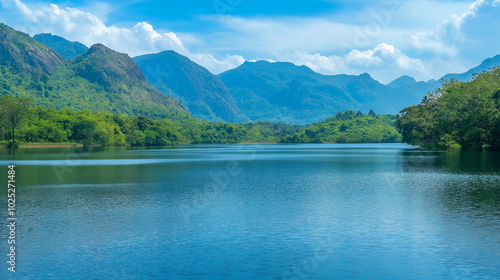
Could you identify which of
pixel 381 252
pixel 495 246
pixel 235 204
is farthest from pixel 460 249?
pixel 235 204

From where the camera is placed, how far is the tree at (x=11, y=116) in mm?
147625

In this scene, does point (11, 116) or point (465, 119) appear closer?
point (465, 119)

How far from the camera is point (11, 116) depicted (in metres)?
147

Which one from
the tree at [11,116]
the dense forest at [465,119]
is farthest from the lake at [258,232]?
the tree at [11,116]

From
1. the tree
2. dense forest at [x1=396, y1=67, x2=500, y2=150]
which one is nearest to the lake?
dense forest at [x1=396, y1=67, x2=500, y2=150]

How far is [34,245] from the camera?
69.2 feet

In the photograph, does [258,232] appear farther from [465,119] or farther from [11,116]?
[11,116]

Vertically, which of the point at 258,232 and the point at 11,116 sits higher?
the point at 11,116

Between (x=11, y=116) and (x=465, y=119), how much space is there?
136752 mm

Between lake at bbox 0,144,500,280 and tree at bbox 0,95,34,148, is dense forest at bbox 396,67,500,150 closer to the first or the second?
lake at bbox 0,144,500,280

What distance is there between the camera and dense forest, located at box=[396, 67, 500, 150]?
103 m

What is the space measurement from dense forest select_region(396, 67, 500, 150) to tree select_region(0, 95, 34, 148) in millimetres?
128364

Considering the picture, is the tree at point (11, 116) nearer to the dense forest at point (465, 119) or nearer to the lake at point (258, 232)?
the lake at point (258, 232)

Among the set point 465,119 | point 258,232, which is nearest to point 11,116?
point 465,119
